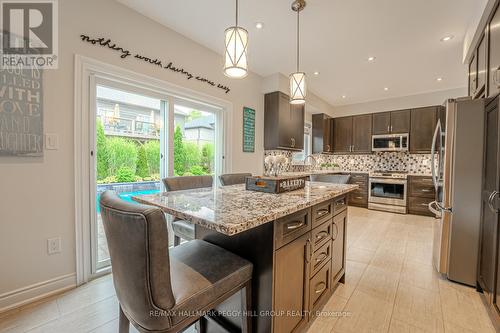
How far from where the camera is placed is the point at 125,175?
238 centimetres

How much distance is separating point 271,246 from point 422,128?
17.2 feet

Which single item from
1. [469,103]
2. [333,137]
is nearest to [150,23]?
[469,103]

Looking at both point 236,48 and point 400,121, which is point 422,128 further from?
point 236,48

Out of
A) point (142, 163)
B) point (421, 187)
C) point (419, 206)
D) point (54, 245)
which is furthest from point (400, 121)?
point (54, 245)

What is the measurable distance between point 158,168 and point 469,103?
10.5 ft

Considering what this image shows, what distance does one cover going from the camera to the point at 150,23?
2.37m

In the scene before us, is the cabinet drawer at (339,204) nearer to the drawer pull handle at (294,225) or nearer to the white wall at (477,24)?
the drawer pull handle at (294,225)

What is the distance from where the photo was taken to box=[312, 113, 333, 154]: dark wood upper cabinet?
18.3ft

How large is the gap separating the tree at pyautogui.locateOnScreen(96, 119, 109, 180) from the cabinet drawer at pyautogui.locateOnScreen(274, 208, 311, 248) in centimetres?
199

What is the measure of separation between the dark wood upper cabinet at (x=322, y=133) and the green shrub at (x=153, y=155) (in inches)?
166

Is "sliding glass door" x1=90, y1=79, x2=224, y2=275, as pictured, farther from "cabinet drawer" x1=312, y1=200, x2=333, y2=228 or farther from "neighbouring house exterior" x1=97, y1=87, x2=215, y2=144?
"cabinet drawer" x1=312, y1=200, x2=333, y2=228

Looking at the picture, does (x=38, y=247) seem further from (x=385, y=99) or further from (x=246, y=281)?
(x=385, y=99)

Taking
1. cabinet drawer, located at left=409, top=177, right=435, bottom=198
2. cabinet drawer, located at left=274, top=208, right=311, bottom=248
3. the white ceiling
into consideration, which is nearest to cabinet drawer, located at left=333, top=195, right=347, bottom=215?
cabinet drawer, located at left=274, top=208, right=311, bottom=248

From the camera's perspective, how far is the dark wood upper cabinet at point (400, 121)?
4836mm
